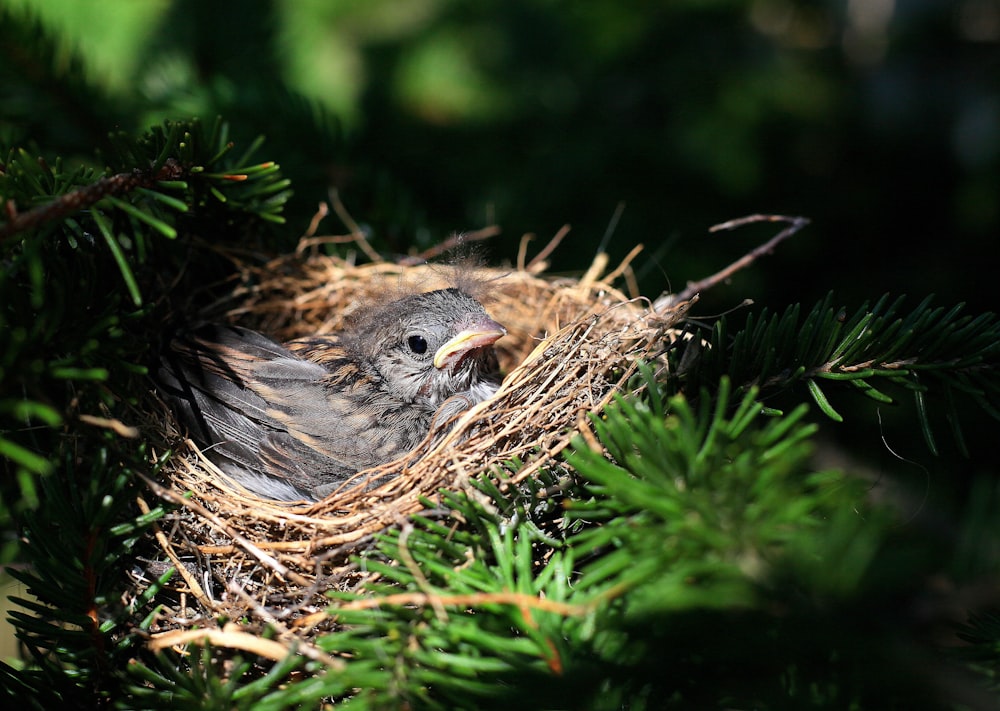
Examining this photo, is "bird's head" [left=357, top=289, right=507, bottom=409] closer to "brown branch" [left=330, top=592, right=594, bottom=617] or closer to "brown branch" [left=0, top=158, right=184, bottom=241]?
"brown branch" [left=0, top=158, right=184, bottom=241]

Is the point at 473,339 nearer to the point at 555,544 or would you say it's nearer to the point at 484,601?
the point at 555,544

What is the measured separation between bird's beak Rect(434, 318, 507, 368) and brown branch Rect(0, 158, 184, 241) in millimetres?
877

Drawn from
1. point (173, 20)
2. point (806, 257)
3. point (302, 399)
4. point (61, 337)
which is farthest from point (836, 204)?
point (61, 337)

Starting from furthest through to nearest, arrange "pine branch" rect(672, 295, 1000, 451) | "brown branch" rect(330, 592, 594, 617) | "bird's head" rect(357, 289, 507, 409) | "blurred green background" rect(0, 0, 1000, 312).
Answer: "blurred green background" rect(0, 0, 1000, 312) < "bird's head" rect(357, 289, 507, 409) < "pine branch" rect(672, 295, 1000, 451) < "brown branch" rect(330, 592, 594, 617)

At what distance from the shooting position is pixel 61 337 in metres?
0.93

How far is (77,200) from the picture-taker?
0.90 m

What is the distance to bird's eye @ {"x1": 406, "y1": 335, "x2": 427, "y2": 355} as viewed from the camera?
79.0 inches

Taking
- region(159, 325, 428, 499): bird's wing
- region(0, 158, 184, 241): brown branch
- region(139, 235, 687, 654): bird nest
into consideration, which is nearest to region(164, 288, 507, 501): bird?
region(159, 325, 428, 499): bird's wing

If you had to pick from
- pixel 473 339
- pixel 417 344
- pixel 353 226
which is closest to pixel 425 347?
pixel 417 344

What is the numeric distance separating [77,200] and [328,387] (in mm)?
1034

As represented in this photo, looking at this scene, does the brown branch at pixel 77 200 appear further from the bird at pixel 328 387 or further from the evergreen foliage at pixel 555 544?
the bird at pixel 328 387

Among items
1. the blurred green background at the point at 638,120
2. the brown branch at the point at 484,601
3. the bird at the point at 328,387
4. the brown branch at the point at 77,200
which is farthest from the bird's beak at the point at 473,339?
the brown branch at the point at 484,601

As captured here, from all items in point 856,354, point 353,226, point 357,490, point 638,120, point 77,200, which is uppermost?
point 638,120

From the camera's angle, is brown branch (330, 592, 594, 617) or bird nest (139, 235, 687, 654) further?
bird nest (139, 235, 687, 654)
